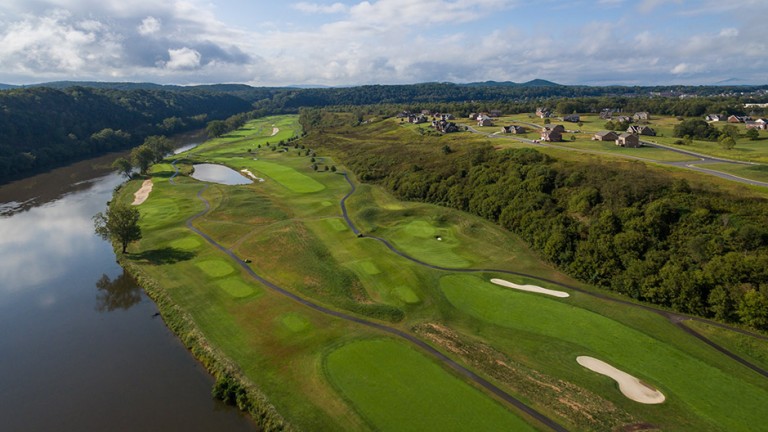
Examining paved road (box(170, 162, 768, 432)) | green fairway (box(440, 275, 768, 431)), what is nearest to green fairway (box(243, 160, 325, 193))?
paved road (box(170, 162, 768, 432))

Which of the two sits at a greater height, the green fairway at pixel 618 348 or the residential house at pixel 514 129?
the residential house at pixel 514 129

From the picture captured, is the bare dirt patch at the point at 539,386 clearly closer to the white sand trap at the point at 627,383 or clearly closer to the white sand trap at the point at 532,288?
the white sand trap at the point at 627,383

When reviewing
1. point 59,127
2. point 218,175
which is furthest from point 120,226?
point 59,127

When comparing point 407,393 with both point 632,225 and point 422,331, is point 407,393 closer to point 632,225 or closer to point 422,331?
point 422,331

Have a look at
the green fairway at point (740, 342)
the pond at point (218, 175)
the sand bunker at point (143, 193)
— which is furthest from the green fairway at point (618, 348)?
the pond at point (218, 175)

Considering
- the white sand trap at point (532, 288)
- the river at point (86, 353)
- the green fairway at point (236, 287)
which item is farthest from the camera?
the green fairway at point (236, 287)

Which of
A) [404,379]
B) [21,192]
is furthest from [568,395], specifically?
[21,192]

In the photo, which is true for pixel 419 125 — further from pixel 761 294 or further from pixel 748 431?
pixel 748 431
